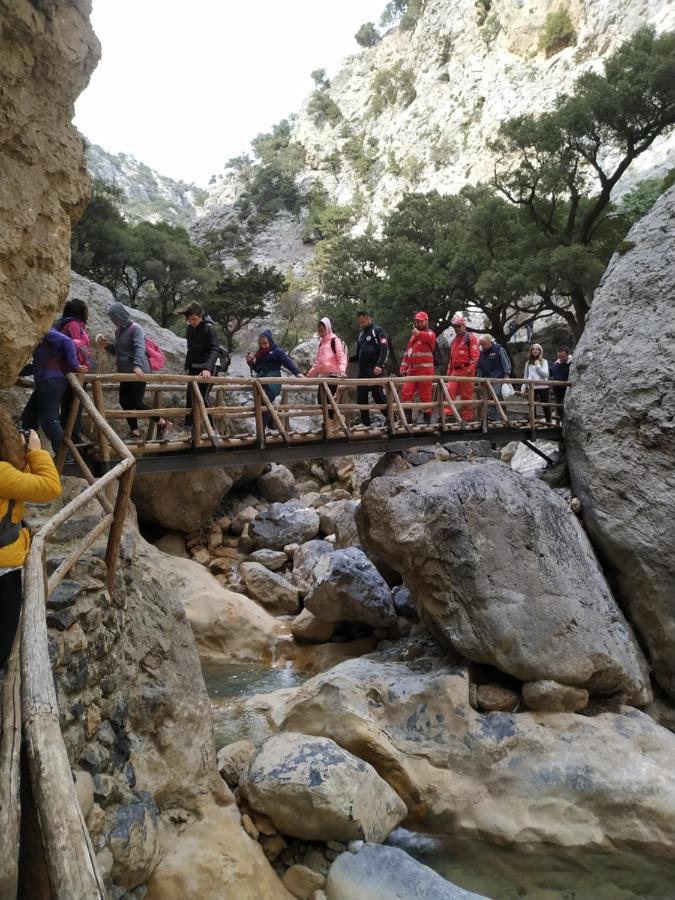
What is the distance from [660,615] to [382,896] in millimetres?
5742

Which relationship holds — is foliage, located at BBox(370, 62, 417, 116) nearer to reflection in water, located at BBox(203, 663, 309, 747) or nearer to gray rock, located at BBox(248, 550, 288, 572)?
gray rock, located at BBox(248, 550, 288, 572)

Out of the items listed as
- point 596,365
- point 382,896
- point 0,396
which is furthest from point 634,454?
point 0,396

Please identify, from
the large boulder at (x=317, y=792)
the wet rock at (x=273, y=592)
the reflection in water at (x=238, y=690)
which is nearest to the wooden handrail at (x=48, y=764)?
the large boulder at (x=317, y=792)

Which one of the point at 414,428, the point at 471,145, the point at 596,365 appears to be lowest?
the point at 414,428

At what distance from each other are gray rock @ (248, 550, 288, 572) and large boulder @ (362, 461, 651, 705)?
5105 mm

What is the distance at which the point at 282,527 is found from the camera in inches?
576

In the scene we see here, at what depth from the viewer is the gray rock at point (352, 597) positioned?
1070 centimetres

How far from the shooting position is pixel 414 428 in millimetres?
9875

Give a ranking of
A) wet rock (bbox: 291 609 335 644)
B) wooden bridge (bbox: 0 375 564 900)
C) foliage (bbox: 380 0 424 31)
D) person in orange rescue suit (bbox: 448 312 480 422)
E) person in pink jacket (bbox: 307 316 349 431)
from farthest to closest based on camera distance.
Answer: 1. foliage (bbox: 380 0 424 31)
2. person in orange rescue suit (bbox: 448 312 480 422)
3. wet rock (bbox: 291 609 335 644)
4. person in pink jacket (bbox: 307 316 349 431)
5. wooden bridge (bbox: 0 375 564 900)

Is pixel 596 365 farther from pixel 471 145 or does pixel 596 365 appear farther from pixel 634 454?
pixel 471 145

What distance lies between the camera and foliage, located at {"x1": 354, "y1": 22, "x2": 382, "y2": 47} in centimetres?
7244

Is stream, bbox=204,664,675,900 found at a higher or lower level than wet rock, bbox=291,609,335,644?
lower

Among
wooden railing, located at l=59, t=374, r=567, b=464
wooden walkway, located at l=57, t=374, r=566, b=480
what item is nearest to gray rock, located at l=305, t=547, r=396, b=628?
wooden walkway, located at l=57, t=374, r=566, b=480

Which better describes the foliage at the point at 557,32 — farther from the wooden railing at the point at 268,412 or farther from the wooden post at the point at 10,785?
the wooden post at the point at 10,785
